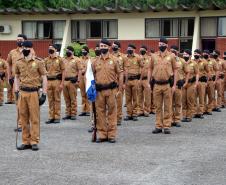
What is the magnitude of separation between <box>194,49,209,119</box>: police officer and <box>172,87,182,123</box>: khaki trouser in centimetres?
201

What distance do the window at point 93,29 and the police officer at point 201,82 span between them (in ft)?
53.1

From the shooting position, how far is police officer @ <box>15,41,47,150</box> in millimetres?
10969

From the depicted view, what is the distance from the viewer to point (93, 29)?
33875mm

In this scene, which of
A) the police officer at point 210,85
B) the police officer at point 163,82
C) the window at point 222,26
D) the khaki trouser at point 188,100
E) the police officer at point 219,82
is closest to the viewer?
the police officer at point 163,82

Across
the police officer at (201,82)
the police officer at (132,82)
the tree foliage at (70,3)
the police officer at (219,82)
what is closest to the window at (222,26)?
the tree foliage at (70,3)

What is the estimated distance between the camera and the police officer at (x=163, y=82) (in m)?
13.2

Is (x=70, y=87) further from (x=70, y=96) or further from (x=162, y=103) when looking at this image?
(x=162, y=103)

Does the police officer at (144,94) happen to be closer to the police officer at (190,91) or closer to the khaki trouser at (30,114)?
the police officer at (190,91)

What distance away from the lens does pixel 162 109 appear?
13.4 metres

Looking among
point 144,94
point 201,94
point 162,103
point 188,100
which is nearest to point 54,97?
point 144,94

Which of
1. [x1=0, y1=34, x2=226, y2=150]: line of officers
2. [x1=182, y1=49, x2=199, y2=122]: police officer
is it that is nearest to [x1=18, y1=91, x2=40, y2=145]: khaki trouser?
[x1=0, y1=34, x2=226, y2=150]: line of officers

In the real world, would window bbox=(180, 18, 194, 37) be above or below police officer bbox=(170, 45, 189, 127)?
above

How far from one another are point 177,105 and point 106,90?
11.6 feet

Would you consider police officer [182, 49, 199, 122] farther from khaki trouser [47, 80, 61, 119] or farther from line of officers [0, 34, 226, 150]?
khaki trouser [47, 80, 61, 119]
